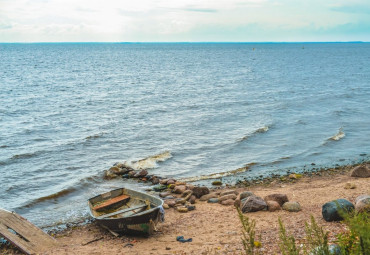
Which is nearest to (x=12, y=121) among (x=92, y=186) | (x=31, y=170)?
(x=31, y=170)

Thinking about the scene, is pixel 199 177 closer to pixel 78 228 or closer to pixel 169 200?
pixel 169 200

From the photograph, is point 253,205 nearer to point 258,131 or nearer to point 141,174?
point 141,174

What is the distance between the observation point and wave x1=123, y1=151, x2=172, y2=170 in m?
22.2

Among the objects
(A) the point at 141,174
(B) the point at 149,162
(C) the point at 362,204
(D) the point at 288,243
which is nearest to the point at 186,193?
(A) the point at 141,174

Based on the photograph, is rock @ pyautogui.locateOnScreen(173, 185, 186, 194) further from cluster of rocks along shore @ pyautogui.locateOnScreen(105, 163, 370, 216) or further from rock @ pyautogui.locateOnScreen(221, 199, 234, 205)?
rock @ pyautogui.locateOnScreen(221, 199, 234, 205)

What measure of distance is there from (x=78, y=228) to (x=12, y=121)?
19989 millimetres

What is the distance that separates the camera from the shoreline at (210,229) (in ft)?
38.3

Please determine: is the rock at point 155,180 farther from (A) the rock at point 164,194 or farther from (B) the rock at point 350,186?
(B) the rock at point 350,186

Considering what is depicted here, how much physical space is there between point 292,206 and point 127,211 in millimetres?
6043

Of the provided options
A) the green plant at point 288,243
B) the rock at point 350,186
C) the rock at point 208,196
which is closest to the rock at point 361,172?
the rock at point 350,186

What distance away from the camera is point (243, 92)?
4800 centimetres

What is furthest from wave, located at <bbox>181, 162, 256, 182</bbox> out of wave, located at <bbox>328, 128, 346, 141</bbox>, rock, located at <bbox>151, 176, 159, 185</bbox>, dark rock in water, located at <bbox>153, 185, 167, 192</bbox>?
wave, located at <bbox>328, 128, 346, 141</bbox>

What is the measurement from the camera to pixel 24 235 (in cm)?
1317

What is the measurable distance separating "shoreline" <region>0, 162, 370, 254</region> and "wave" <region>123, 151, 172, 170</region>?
Result: 5716 mm
